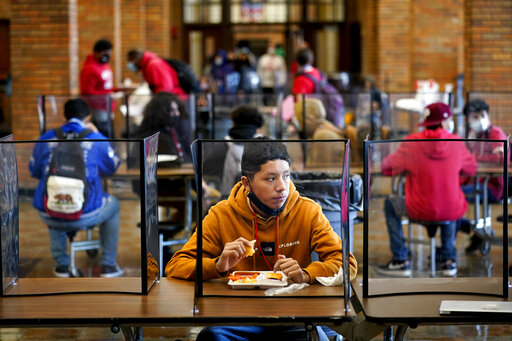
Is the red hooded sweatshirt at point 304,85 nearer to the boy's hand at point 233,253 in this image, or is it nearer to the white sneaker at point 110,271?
the white sneaker at point 110,271

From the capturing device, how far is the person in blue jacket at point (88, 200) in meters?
6.30

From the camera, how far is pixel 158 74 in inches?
456

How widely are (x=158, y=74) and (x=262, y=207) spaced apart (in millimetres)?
7682

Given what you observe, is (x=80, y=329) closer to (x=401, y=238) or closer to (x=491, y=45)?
(x=401, y=238)

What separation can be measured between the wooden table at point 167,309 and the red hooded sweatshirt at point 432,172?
7.92 ft

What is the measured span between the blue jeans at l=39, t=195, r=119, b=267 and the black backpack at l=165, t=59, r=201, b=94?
3998 mm

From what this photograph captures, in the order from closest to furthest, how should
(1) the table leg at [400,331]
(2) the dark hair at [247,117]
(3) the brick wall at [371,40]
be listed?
(1) the table leg at [400,331] < (2) the dark hair at [247,117] < (3) the brick wall at [371,40]

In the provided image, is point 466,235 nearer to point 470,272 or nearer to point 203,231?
point 470,272

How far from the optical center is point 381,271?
804 cm

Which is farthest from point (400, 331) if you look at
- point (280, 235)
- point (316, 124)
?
point (316, 124)

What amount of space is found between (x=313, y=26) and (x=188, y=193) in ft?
76.7

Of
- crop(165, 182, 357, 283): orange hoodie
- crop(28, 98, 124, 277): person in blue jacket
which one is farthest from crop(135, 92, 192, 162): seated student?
crop(165, 182, 357, 283): orange hoodie

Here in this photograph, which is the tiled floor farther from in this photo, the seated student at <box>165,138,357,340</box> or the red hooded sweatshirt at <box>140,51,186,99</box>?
the red hooded sweatshirt at <box>140,51,186,99</box>

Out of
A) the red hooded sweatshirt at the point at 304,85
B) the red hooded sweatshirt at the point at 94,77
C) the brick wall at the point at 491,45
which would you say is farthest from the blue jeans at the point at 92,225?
the brick wall at the point at 491,45
